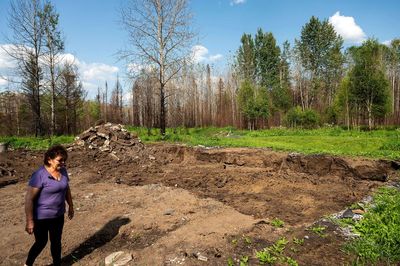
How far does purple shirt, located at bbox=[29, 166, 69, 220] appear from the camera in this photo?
3.48m

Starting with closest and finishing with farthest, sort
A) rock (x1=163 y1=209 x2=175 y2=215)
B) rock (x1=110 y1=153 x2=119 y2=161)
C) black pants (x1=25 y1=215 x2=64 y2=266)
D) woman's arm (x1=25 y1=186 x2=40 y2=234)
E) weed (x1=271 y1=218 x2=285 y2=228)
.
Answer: woman's arm (x1=25 y1=186 x2=40 y2=234) → black pants (x1=25 y1=215 x2=64 y2=266) → weed (x1=271 y1=218 x2=285 y2=228) → rock (x1=163 y1=209 x2=175 y2=215) → rock (x1=110 y1=153 x2=119 y2=161)

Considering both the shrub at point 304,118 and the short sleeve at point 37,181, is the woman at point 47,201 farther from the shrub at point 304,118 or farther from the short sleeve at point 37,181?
the shrub at point 304,118

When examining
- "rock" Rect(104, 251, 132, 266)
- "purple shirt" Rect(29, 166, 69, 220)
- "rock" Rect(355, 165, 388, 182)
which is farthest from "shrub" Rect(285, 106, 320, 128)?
"purple shirt" Rect(29, 166, 69, 220)

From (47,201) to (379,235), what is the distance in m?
4.48

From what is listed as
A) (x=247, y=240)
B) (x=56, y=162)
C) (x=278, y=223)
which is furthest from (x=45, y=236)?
(x=278, y=223)

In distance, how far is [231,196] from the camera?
6871 millimetres

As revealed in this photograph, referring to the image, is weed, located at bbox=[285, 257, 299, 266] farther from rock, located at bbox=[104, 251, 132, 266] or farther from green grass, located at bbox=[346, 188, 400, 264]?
rock, located at bbox=[104, 251, 132, 266]

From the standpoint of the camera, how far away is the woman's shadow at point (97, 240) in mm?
4234

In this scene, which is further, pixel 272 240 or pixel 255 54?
pixel 255 54

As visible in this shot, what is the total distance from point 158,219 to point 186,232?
87cm

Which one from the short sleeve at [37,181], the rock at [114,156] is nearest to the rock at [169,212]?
the short sleeve at [37,181]

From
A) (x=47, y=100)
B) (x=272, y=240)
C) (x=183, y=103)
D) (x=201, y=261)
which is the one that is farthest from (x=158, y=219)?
(x=183, y=103)

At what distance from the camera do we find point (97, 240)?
474cm

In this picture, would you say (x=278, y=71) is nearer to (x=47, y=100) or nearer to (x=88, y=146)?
(x=47, y=100)
